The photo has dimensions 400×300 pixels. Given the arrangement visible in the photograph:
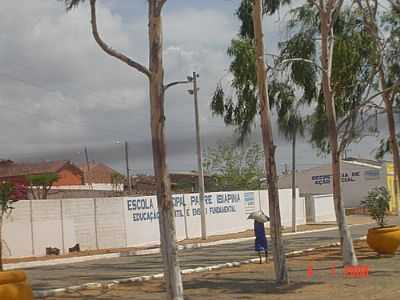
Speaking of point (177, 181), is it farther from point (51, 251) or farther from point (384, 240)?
point (384, 240)

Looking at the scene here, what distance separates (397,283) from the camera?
51.0 ft

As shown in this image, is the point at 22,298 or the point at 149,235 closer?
the point at 22,298

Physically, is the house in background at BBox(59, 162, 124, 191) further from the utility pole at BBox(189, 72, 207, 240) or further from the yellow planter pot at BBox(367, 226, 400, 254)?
the yellow planter pot at BBox(367, 226, 400, 254)

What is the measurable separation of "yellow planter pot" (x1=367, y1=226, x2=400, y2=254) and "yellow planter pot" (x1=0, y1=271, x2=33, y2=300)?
490 inches

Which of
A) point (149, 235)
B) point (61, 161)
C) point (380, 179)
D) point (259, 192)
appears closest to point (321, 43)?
point (149, 235)

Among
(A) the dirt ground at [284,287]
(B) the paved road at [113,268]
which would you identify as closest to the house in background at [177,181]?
(B) the paved road at [113,268]

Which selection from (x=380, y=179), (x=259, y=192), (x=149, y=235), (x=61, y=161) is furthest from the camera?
(x=380, y=179)

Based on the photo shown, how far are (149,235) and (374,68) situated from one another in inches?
734

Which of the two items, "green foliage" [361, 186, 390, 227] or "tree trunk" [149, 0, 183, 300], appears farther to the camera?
"green foliage" [361, 186, 390, 227]

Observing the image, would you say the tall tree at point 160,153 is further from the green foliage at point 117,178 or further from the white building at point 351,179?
the white building at point 351,179

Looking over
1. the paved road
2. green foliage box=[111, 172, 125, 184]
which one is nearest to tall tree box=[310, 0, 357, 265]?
the paved road

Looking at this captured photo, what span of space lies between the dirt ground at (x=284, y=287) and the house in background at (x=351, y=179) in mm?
54821

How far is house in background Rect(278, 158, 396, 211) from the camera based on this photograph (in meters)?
75.6

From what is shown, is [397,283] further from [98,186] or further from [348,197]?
[348,197]
